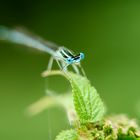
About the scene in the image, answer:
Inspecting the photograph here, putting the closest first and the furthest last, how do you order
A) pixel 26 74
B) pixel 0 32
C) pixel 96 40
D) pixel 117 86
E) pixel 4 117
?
1. pixel 0 32
2. pixel 4 117
3. pixel 117 86
4. pixel 26 74
5. pixel 96 40

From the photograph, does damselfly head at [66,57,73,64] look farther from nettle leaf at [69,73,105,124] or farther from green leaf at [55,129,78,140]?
green leaf at [55,129,78,140]

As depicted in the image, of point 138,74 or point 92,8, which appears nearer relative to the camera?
point 138,74

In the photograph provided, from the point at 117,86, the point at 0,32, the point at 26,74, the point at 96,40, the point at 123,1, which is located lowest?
the point at 0,32

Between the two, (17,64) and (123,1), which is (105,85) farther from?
(123,1)

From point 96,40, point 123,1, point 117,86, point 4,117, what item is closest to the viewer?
point 4,117

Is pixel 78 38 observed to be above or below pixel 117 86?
above

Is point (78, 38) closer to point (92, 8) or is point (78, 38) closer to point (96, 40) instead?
point (96, 40)

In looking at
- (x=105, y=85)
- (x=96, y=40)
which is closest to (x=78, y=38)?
(x=96, y=40)

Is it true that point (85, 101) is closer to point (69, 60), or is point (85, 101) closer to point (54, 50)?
point (69, 60)
